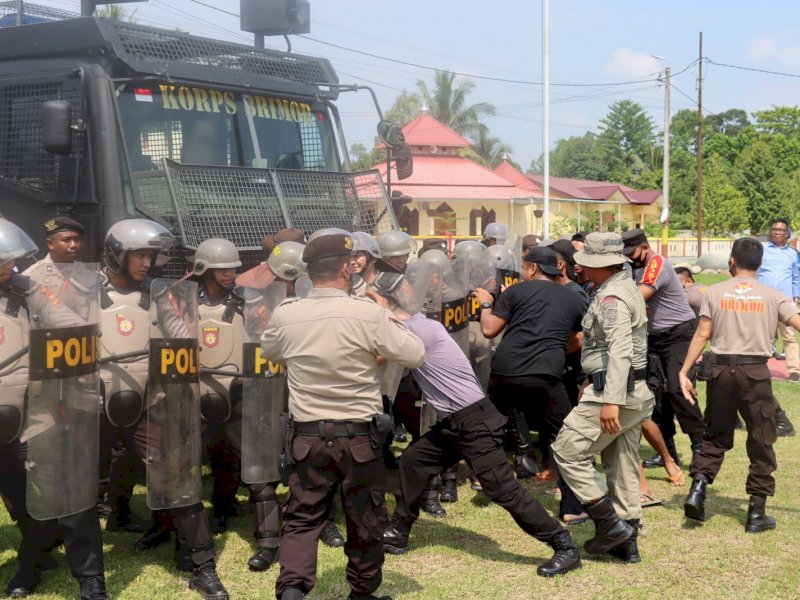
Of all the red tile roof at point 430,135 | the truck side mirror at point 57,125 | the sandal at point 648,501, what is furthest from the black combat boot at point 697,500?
the red tile roof at point 430,135

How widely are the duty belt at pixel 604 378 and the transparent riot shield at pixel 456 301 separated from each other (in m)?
1.37

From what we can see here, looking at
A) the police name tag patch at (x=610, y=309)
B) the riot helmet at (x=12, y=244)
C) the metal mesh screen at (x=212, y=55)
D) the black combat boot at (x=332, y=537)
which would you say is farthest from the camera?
the metal mesh screen at (x=212, y=55)

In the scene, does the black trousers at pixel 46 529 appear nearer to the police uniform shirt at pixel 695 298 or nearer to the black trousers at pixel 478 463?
the black trousers at pixel 478 463

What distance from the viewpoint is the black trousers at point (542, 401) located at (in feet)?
21.4

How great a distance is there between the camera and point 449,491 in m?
7.02

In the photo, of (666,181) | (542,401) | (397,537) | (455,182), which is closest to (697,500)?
(542,401)

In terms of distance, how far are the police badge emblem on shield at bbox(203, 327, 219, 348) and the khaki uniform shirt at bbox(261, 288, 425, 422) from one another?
1.08 metres

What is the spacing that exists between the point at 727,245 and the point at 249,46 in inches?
1857

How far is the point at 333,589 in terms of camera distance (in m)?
5.20

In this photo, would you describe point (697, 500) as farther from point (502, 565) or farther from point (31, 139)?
point (31, 139)

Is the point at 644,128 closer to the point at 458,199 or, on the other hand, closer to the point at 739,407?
the point at 458,199

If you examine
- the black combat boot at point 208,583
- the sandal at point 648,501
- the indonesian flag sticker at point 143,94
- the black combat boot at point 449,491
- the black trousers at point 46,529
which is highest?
the indonesian flag sticker at point 143,94

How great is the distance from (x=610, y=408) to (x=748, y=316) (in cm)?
139

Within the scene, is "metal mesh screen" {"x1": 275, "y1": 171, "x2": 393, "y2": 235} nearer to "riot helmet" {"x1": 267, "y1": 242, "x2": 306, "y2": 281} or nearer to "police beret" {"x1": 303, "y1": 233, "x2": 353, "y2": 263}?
"riot helmet" {"x1": 267, "y1": 242, "x2": 306, "y2": 281}
